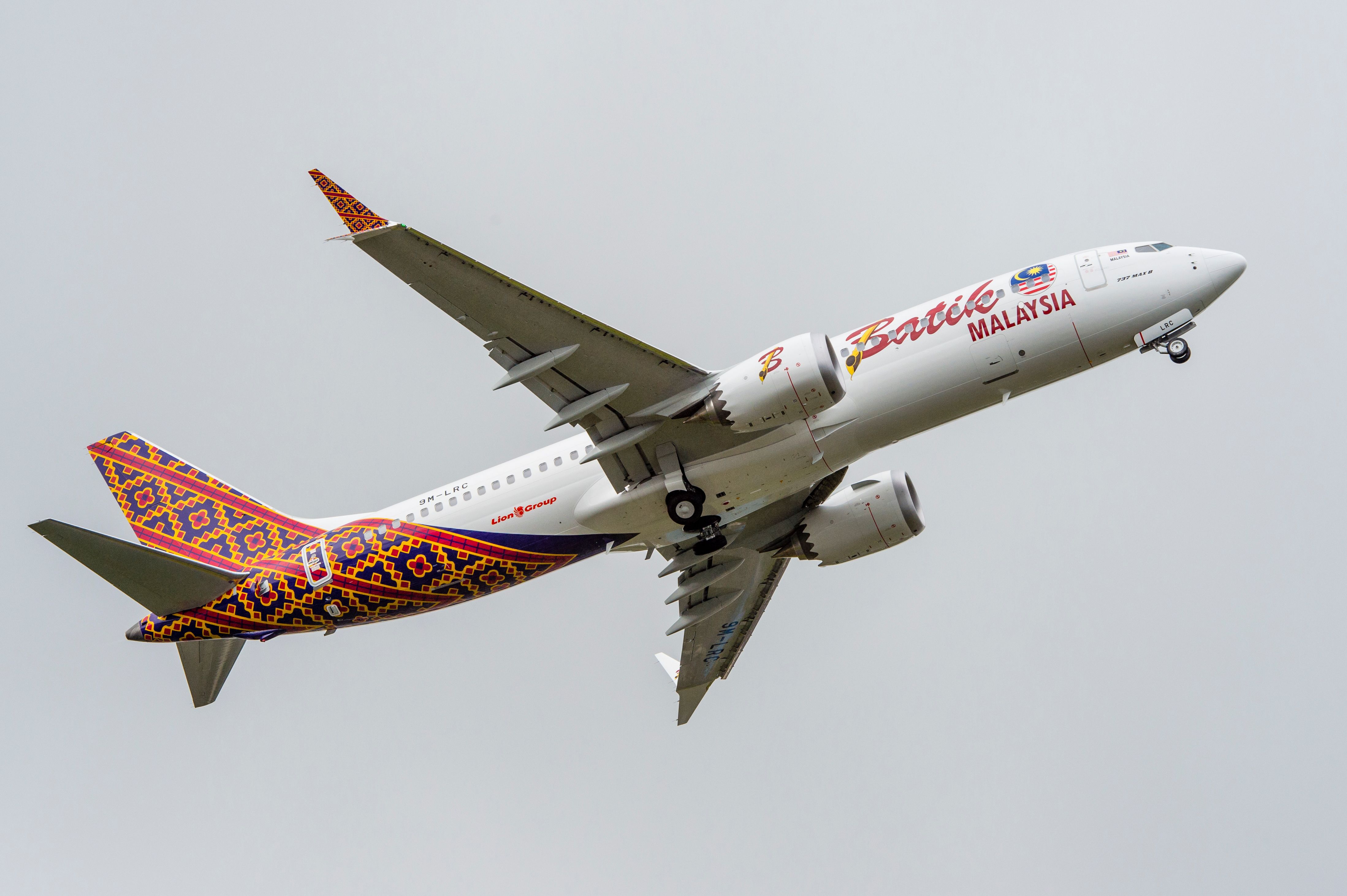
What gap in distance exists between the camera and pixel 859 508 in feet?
114

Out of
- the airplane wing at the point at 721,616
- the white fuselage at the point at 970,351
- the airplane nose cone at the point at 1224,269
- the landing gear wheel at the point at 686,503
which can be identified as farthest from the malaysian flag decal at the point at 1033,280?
the airplane wing at the point at 721,616

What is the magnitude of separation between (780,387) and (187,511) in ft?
60.7

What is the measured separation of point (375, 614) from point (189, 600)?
16.4ft

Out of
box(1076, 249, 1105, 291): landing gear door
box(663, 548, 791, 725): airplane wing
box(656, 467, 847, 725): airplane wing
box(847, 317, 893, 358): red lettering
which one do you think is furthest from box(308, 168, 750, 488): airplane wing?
box(1076, 249, 1105, 291): landing gear door

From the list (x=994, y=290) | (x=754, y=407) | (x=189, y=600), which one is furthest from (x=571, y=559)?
(x=994, y=290)

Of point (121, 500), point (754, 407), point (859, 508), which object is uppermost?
point (121, 500)

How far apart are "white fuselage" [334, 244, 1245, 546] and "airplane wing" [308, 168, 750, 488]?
916 millimetres

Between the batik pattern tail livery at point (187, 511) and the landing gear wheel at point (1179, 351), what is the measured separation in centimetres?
2296

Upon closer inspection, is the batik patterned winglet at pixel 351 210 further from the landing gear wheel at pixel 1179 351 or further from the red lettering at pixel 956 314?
the landing gear wheel at pixel 1179 351

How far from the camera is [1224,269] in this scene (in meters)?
28.8

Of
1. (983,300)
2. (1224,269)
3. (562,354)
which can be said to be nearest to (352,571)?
(562,354)

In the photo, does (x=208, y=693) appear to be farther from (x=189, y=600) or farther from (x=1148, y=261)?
(x=1148, y=261)

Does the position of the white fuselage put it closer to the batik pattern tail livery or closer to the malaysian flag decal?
the malaysian flag decal

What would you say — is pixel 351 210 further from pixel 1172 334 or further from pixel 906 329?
pixel 1172 334
